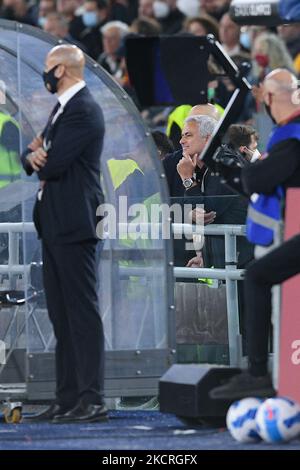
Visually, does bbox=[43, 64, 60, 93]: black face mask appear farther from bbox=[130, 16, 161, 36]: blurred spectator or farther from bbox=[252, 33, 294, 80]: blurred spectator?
bbox=[130, 16, 161, 36]: blurred spectator

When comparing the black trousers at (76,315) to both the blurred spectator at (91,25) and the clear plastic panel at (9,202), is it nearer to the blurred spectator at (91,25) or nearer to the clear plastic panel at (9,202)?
the clear plastic panel at (9,202)

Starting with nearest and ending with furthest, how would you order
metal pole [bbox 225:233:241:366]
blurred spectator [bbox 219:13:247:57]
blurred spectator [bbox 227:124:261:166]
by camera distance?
1. metal pole [bbox 225:233:241:366]
2. blurred spectator [bbox 227:124:261:166]
3. blurred spectator [bbox 219:13:247:57]

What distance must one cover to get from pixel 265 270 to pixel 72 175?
5.89 ft

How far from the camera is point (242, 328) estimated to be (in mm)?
12344

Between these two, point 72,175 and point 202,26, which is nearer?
point 72,175

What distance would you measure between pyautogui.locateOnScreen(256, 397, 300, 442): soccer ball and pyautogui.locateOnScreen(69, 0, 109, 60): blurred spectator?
1300 centimetres

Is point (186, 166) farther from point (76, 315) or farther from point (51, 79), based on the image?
point (76, 315)

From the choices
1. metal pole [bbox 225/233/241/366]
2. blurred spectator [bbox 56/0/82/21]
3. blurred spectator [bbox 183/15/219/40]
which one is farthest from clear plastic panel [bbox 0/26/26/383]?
blurred spectator [bbox 56/0/82/21]

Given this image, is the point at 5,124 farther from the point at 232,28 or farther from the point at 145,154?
the point at 232,28

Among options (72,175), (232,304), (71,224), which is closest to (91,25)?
(232,304)

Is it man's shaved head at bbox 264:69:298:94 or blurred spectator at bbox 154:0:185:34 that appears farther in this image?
blurred spectator at bbox 154:0:185:34

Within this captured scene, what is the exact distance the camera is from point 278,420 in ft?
30.3

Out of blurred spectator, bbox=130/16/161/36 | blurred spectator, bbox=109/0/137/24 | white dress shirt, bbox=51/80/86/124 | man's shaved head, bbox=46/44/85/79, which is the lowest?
white dress shirt, bbox=51/80/86/124

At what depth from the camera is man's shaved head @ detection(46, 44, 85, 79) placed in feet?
34.9
